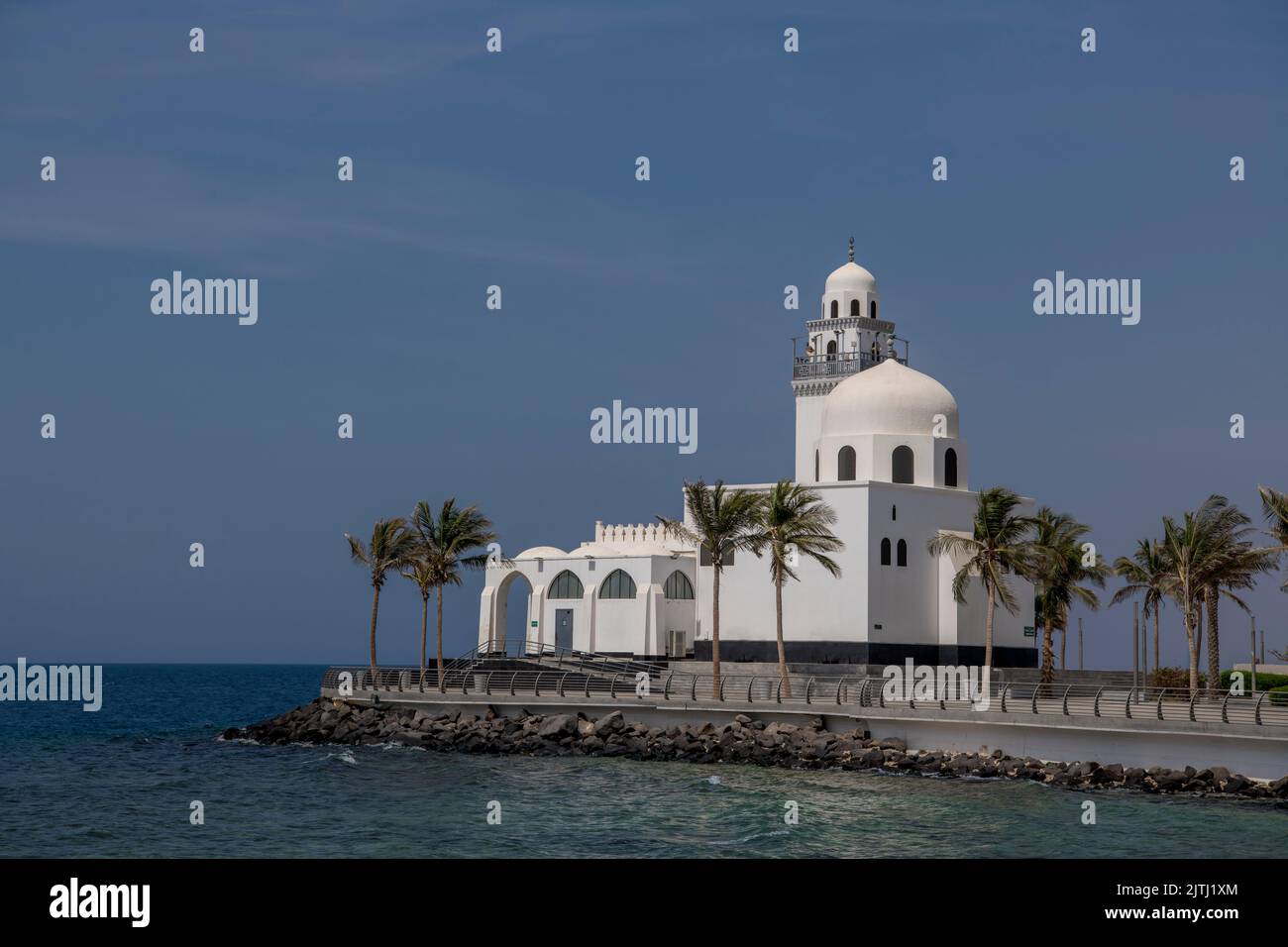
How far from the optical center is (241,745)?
155 ft

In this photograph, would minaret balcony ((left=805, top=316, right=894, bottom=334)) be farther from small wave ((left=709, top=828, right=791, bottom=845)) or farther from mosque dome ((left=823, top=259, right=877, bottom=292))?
small wave ((left=709, top=828, right=791, bottom=845))

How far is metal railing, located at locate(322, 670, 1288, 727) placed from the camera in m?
33.6

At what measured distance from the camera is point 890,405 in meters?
50.5

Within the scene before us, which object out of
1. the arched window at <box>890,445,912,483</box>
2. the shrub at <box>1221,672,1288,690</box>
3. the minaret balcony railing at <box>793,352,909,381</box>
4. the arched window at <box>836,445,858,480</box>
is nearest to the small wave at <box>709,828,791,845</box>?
the shrub at <box>1221,672,1288,690</box>

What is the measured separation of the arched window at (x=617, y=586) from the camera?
54.3 metres

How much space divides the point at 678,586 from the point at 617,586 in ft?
7.17

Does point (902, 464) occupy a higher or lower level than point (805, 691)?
higher

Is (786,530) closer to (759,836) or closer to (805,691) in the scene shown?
(805,691)

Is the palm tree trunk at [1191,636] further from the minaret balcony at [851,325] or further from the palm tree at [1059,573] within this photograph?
the minaret balcony at [851,325]

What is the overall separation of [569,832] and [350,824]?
4521mm

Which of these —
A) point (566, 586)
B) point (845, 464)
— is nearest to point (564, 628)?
point (566, 586)

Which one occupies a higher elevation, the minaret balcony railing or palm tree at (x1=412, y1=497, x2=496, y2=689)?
the minaret balcony railing

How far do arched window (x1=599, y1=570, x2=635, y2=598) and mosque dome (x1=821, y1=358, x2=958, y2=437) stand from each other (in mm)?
8784
